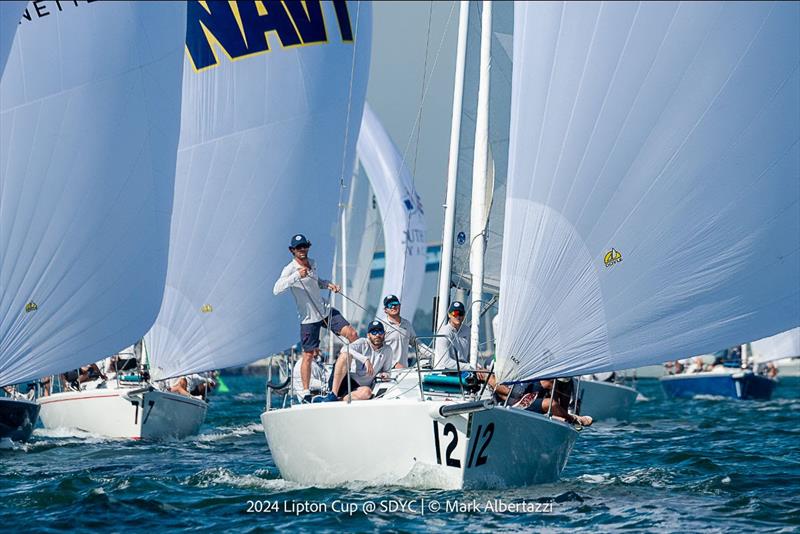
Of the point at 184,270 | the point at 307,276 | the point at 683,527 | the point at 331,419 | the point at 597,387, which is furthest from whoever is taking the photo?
the point at 597,387

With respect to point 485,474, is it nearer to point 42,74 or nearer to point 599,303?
point 599,303

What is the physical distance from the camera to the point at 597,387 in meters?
25.1

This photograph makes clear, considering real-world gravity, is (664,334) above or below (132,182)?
below

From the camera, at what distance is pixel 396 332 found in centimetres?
1331

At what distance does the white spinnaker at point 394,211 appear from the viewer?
3569 cm

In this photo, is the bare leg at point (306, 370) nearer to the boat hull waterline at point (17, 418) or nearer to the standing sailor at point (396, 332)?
the standing sailor at point (396, 332)

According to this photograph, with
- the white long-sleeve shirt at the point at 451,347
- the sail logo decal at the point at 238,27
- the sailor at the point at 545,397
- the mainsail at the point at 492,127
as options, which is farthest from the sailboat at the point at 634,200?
the sail logo decal at the point at 238,27

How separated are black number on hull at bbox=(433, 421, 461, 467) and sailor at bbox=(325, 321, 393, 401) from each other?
1401 mm

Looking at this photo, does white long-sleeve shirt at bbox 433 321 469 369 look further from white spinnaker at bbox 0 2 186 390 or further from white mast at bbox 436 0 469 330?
white spinnaker at bbox 0 2 186 390

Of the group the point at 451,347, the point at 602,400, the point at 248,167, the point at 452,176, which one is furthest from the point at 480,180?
the point at 602,400

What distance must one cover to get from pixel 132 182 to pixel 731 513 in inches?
328

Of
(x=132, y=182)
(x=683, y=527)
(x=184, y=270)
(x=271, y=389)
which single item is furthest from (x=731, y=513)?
(x=184, y=270)

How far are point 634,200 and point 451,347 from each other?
3.32 m

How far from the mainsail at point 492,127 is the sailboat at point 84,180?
3.87 metres
